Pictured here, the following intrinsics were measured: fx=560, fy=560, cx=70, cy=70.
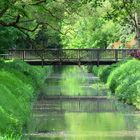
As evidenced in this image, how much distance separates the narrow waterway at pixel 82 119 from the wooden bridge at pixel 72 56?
7129 mm

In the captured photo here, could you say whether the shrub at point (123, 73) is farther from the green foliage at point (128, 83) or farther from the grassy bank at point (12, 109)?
the grassy bank at point (12, 109)

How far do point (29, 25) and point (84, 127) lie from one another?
1474 centimetres

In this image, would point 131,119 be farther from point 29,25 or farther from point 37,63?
point 37,63

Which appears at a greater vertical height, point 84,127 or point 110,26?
point 110,26

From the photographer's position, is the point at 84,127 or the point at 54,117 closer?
the point at 84,127

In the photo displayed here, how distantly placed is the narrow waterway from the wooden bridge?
7.13 m

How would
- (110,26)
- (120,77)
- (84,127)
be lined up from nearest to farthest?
(84,127), (120,77), (110,26)

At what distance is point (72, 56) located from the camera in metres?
51.0

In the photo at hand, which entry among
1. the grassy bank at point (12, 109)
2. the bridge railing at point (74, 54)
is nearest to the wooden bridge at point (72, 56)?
the bridge railing at point (74, 54)

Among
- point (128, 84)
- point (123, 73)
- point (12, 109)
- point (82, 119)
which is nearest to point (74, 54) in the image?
point (123, 73)

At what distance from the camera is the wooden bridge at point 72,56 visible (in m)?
49.2

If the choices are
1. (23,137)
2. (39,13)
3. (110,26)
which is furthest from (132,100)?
(110,26)

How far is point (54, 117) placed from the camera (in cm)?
2939

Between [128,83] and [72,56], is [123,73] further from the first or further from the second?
[72,56]
